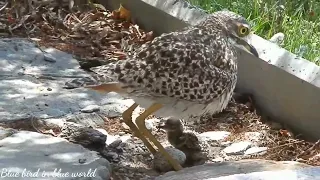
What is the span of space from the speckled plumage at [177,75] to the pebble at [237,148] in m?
0.47

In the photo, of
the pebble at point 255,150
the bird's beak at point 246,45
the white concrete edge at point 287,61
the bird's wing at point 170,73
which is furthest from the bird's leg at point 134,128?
the white concrete edge at point 287,61

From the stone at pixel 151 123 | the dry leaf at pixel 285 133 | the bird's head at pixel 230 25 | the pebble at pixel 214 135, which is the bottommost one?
the stone at pixel 151 123

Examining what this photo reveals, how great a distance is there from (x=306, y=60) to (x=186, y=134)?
1.44 meters

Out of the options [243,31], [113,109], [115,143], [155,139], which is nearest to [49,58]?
[113,109]

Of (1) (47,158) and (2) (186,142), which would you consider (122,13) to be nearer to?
(2) (186,142)

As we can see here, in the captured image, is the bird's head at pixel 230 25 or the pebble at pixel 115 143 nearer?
the pebble at pixel 115 143

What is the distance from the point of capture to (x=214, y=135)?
6355 mm

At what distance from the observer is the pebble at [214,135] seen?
6285 mm

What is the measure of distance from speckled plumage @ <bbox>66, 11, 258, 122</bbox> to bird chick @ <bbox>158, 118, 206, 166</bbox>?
16 centimetres

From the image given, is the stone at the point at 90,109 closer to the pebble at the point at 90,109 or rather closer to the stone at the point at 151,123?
the pebble at the point at 90,109

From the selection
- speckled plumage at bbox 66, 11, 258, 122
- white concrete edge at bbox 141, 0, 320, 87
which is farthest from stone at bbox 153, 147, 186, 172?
white concrete edge at bbox 141, 0, 320, 87

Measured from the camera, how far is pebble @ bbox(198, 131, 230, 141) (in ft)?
20.6

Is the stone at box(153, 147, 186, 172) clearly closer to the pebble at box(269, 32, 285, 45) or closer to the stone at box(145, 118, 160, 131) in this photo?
the stone at box(145, 118, 160, 131)

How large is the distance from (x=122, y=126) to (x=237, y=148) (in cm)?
95
